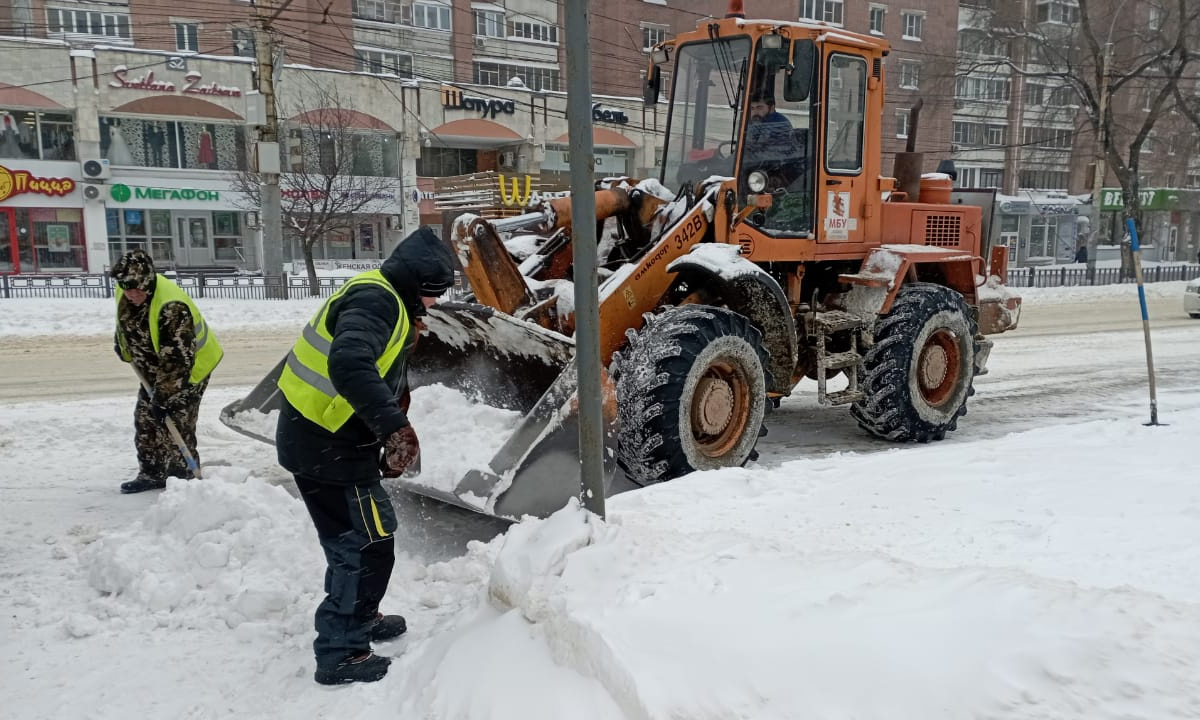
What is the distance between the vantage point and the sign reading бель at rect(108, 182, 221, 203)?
3147cm

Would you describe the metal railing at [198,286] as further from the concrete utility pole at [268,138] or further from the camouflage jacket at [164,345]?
the camouflage jacket at [164,345]

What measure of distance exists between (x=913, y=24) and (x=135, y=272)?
153ft

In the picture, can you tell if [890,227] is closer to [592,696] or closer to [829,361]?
[829,361]

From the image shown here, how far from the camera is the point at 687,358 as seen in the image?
520 centimetres

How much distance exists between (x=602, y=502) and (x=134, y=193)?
1320 inches

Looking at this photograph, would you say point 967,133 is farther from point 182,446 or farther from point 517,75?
point 182,446

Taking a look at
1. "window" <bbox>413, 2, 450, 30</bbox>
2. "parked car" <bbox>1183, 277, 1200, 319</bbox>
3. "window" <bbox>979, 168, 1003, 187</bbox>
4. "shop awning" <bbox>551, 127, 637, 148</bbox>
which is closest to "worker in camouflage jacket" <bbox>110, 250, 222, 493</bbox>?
"parked car" <bbox>1183, 277, 1200, 319</bbox>

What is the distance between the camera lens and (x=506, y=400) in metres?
5.46

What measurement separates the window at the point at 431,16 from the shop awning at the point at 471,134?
206 inches

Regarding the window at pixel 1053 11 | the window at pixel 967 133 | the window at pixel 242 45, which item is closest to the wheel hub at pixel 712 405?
the window at pixel 242 45

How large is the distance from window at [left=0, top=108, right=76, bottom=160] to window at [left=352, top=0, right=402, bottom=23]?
11.8 metres

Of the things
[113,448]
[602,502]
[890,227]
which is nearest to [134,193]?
[113,448]

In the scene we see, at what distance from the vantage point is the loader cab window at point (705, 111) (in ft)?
20.5

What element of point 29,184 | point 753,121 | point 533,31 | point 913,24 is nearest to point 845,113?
point 753,121
